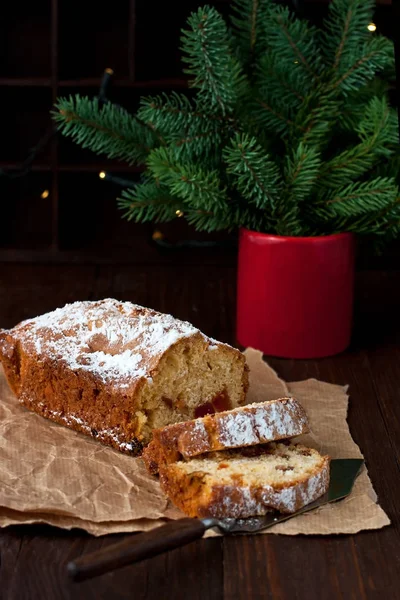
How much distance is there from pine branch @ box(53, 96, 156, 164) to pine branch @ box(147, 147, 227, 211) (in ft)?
0.39

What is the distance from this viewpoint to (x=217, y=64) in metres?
1.85

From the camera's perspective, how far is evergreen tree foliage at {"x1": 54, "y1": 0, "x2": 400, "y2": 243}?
73.2 inches

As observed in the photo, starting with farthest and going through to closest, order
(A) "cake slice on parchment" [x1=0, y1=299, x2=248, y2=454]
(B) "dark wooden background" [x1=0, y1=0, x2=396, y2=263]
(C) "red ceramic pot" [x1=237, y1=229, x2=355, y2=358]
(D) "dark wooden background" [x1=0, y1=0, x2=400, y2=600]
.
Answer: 1. (B) "dark wooden background" [x1=0, y1=0, x2=396, y2=263]
2. (D) "dark wooden background" [x1=0, y1=0, x2=400, y2=600]
3. (C) "red ceramic pot" [x1=237, y1=229, x2=355, y2=358]
4. (A) "cake slice on parchment" [x1=0, y1=299, x2=248, y2=454]

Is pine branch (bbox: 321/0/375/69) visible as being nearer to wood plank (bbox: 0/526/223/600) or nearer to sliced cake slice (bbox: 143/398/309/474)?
sliced cake slice (bbox: 143/398/309/474)

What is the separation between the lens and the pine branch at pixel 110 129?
2.00 m

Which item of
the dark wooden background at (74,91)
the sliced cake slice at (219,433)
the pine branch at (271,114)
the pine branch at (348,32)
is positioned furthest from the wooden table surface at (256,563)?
the dark wooden background at (74,91)

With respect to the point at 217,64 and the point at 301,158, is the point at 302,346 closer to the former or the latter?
the point at 301,158

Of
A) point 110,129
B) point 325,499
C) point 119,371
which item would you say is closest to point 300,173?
point 110,129

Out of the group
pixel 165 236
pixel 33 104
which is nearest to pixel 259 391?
pixel 165 236

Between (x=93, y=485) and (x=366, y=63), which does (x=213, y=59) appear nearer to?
(x=366, y=63)

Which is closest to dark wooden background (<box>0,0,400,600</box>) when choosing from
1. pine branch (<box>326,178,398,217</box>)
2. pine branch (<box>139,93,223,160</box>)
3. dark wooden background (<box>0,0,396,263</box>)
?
dark wooden background (<box>0,0,396,263</box>)

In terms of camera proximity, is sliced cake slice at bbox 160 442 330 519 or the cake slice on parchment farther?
the cake slice on parchment

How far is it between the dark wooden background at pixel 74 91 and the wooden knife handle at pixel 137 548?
1.47m

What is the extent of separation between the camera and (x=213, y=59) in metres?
1.86
